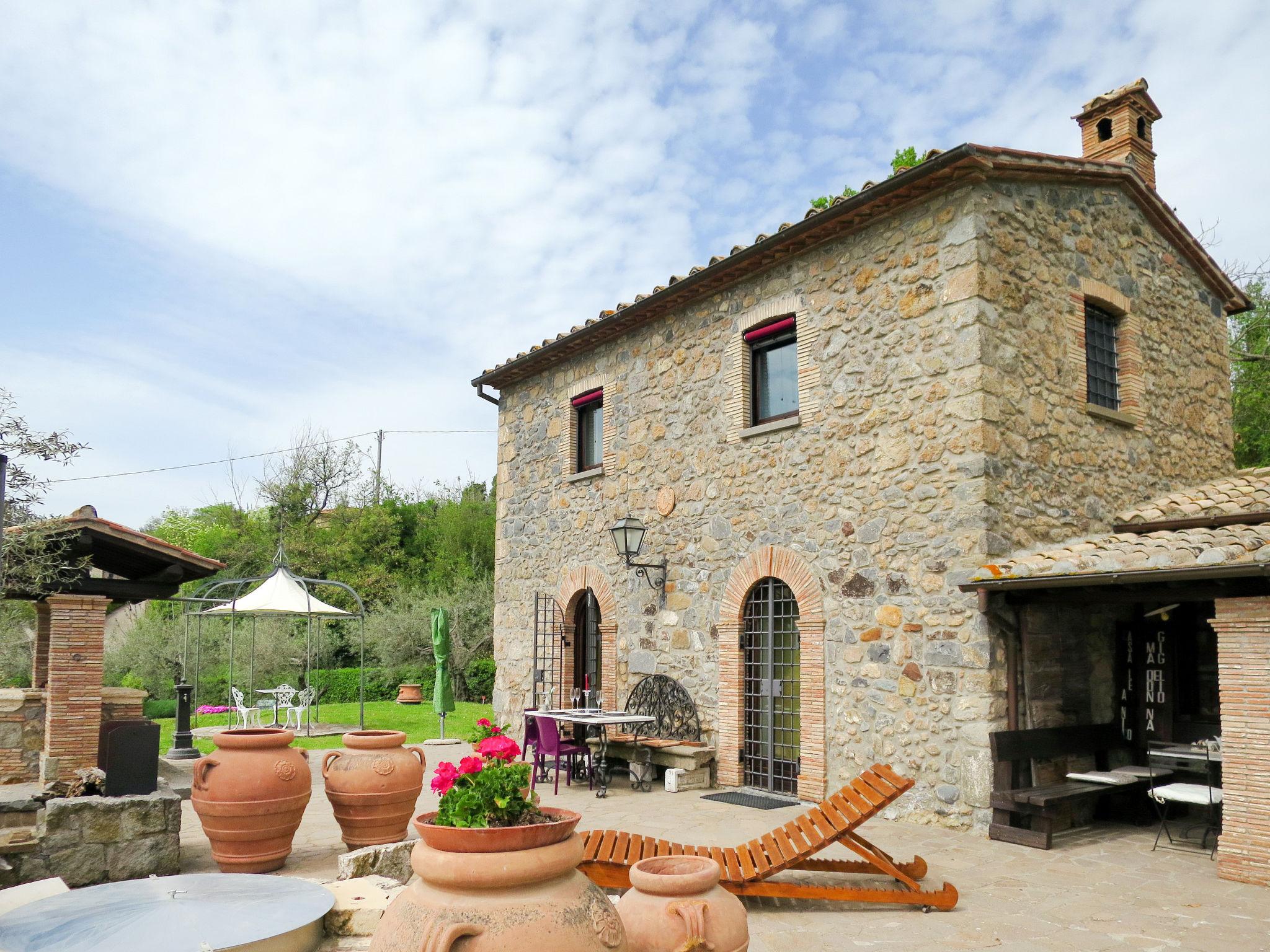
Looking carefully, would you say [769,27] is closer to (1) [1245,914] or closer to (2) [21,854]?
(1) [1245,914]

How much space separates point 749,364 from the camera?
9398 millimetres

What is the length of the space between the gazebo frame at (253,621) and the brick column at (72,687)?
12.0 feet

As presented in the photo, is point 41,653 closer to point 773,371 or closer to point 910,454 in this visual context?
point 773,371

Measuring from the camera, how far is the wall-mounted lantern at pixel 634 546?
9.82m

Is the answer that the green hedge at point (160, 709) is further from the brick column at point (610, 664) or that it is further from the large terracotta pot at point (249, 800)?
the large terracotta pot at point (249, 800)

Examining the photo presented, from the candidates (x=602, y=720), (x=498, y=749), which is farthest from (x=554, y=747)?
(x=498, y=749)

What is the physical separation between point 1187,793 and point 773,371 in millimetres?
5070

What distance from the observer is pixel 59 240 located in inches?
334

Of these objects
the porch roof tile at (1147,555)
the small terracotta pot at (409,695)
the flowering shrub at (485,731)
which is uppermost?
the porch roof tile at (1147,555)

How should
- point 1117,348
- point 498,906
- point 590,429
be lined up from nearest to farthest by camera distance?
point 498,906, point 1117,348, point 590,429

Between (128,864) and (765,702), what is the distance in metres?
5.53

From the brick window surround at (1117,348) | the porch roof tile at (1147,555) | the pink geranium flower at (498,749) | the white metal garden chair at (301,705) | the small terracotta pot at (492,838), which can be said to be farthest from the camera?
Answer: the white metal garden chair at (301,705)

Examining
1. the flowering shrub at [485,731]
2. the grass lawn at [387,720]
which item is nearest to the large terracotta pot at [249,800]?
the flowering shrub at [485,731]

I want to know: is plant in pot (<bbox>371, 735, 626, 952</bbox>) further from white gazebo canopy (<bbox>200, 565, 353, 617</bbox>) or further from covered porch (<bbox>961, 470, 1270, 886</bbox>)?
white gazebo canopy (<bbox>200, 565, 353, 617</bbox>)
